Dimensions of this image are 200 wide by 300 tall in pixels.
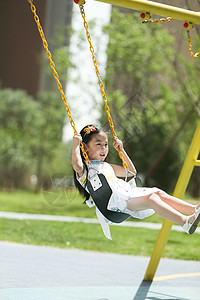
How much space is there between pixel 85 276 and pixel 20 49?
3189 cm

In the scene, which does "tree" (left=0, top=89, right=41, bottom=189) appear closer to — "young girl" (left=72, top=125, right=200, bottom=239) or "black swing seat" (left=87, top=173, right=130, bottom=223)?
"young girl" (left=72, top=125, right=200, bottom=239)

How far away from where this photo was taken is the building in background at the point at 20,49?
34750 millimetres

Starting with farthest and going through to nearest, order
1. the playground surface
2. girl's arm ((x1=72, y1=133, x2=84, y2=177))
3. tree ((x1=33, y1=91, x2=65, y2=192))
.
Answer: tree ((x1=33, y1=91, x2=65, y2=192)), the playground surface, girl's arm ((x1=72, y1=133, x2=84, y2=177))

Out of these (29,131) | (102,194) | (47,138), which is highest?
(102,194)

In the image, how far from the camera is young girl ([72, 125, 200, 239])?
326 centimetres

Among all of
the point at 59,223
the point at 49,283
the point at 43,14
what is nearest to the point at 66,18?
the point at 43,14

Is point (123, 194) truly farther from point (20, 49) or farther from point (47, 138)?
point (20, 49)

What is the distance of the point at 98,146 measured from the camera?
12.3 ft

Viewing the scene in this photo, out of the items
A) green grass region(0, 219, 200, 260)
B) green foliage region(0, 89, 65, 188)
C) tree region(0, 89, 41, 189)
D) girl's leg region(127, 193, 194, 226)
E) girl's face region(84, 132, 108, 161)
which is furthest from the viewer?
green foliage region(0, 89, 65, 188)

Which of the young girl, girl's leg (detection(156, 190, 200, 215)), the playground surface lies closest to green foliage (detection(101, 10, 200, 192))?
the playground surface

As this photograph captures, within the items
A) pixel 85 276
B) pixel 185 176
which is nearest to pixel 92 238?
pixel 85 276

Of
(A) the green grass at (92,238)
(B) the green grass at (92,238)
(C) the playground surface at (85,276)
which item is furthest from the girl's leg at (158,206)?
(B) the green grass at (92,238)

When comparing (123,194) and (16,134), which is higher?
(123,194)

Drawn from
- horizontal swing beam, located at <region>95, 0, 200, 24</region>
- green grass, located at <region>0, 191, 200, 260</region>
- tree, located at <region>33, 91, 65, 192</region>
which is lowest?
tree, located at <region>33, 91, 65, 192</region>
